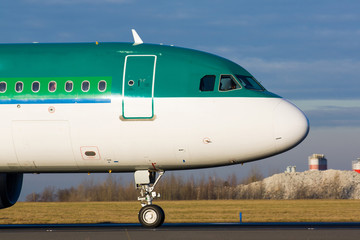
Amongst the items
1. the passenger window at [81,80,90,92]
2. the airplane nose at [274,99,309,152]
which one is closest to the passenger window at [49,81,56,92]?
the passenger window at [81,80,90,92]

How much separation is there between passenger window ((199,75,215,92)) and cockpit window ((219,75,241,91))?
0.30 meters

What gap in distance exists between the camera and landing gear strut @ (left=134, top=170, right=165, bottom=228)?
74.7 feet

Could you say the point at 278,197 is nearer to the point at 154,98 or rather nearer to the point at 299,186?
the point at 299,186

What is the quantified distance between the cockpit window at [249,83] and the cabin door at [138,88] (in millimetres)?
2973

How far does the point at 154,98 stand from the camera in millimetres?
22484

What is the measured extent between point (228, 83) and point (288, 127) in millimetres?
2555

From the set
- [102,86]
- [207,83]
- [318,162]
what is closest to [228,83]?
[207,83]

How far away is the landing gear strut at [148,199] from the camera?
22.8m

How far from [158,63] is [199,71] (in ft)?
4.66

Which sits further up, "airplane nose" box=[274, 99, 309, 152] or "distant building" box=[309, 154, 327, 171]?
"distant building" box=[309, 154, 327, 171]

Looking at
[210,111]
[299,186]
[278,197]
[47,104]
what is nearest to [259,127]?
[210,111]

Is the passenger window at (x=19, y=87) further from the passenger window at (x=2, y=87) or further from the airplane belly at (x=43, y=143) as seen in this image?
the airplane belly at (x=43, y=143)

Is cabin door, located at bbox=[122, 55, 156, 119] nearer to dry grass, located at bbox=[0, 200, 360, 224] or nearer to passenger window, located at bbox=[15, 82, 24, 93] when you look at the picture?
passenger window, located at bbox=[15, 82, 24, 93]

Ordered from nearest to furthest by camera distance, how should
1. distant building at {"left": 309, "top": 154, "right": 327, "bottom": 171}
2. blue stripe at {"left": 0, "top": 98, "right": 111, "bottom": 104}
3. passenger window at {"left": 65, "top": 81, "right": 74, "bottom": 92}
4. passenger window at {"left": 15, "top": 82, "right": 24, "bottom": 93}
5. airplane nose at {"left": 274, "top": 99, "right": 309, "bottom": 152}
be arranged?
airplane nose at {"left": 274, "top": 99, "right": 309, "bottom": 152} < blue stripe at {"left": 0, "top": 98, "right": 111, "bottom": 104} < passenger window at {"left": 65, "top": 81, "right": 74, "bottom": 92} < passenger window at {"left": 15, "top": 82, "right": 24, "bottom": 93} < distant building at {"left": 309, "top": 154, "right": 327, "bottom": 171}
